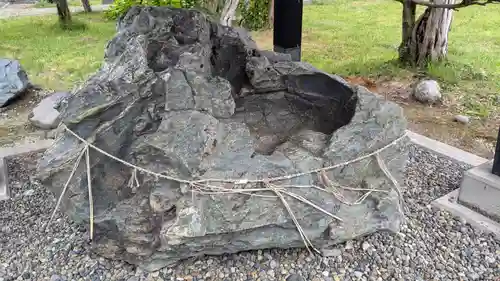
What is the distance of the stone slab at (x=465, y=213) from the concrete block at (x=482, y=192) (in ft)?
0.13

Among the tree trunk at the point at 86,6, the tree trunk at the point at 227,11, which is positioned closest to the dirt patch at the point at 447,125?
the tree trunk at the point at 227,11

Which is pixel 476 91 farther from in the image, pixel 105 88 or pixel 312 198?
pixel 105 88

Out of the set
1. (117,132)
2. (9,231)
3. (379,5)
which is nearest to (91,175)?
(117,132)

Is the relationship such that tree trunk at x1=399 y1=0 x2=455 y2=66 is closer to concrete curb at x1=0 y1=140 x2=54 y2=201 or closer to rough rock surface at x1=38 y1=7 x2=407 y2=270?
rough rock surface at x1=38 y1=7 x2=407 y2=270

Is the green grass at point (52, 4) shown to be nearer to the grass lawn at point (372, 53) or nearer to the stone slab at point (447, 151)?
the grass lawn at point (372, 53)

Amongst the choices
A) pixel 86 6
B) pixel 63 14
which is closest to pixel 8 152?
pixel 63 14

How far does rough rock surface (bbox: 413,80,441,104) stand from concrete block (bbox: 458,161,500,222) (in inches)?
78.2

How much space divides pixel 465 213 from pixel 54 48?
6664 mm

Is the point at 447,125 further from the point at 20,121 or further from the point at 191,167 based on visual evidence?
the point at 20,121

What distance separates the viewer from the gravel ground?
2252 millimetres

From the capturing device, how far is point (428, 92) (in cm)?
479

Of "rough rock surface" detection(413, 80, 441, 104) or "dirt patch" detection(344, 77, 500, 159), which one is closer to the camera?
"dirt patch" detection(344, 77, 500, 159)

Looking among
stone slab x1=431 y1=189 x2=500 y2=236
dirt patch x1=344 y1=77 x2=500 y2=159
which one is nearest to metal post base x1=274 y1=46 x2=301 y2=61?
dirt patch x1=344 y1=77 x2=500 y2=159

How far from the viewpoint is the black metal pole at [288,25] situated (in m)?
4.59
